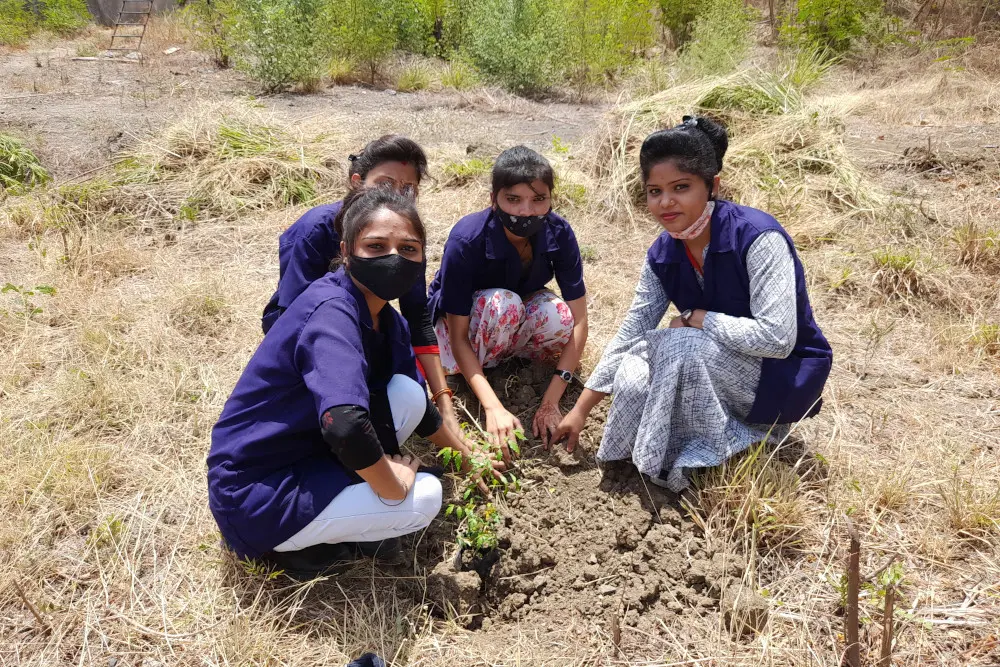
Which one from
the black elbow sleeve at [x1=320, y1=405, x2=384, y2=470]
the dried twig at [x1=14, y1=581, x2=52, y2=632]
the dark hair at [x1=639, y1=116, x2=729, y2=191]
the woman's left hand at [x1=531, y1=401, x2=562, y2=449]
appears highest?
the dark hair at [x1=639, y1=116, x2=729, y2=191]

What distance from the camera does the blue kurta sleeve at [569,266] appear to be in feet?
9.20

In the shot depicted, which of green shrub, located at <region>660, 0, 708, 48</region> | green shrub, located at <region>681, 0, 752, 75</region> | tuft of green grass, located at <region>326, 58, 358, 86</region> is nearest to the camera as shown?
green shrub, located at <region>681, 0, 752, 75</region>

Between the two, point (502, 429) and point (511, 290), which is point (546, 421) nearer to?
point (502, 429)

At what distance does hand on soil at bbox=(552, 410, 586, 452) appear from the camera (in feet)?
8.28

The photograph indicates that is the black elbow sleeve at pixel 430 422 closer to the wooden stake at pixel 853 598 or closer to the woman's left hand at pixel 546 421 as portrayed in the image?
the woman's left hand at pixel 546 421

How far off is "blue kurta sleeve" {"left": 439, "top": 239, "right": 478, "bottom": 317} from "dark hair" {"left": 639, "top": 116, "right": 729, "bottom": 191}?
824 millimetres

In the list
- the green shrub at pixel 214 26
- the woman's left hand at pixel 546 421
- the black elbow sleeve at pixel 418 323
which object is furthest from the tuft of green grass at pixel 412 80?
the woman's left hand at pixel 546 421

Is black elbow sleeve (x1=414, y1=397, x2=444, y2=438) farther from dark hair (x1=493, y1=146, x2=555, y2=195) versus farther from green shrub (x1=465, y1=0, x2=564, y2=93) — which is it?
green shrub (x1=465, y1=0, x2=564, y2=93)

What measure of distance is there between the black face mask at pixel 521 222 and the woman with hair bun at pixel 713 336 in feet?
1.72

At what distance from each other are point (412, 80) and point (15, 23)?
1052 centimetres

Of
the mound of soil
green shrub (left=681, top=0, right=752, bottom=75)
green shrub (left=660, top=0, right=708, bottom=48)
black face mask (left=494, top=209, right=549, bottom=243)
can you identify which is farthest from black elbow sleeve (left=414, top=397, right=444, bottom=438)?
green shrub (left=660, top=0, right=708, bottom=48)

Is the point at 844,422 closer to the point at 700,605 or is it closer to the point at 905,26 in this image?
the point at 700,605

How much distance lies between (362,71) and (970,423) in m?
8.63

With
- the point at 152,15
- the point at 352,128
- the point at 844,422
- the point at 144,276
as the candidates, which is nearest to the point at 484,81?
the point at 352,128
